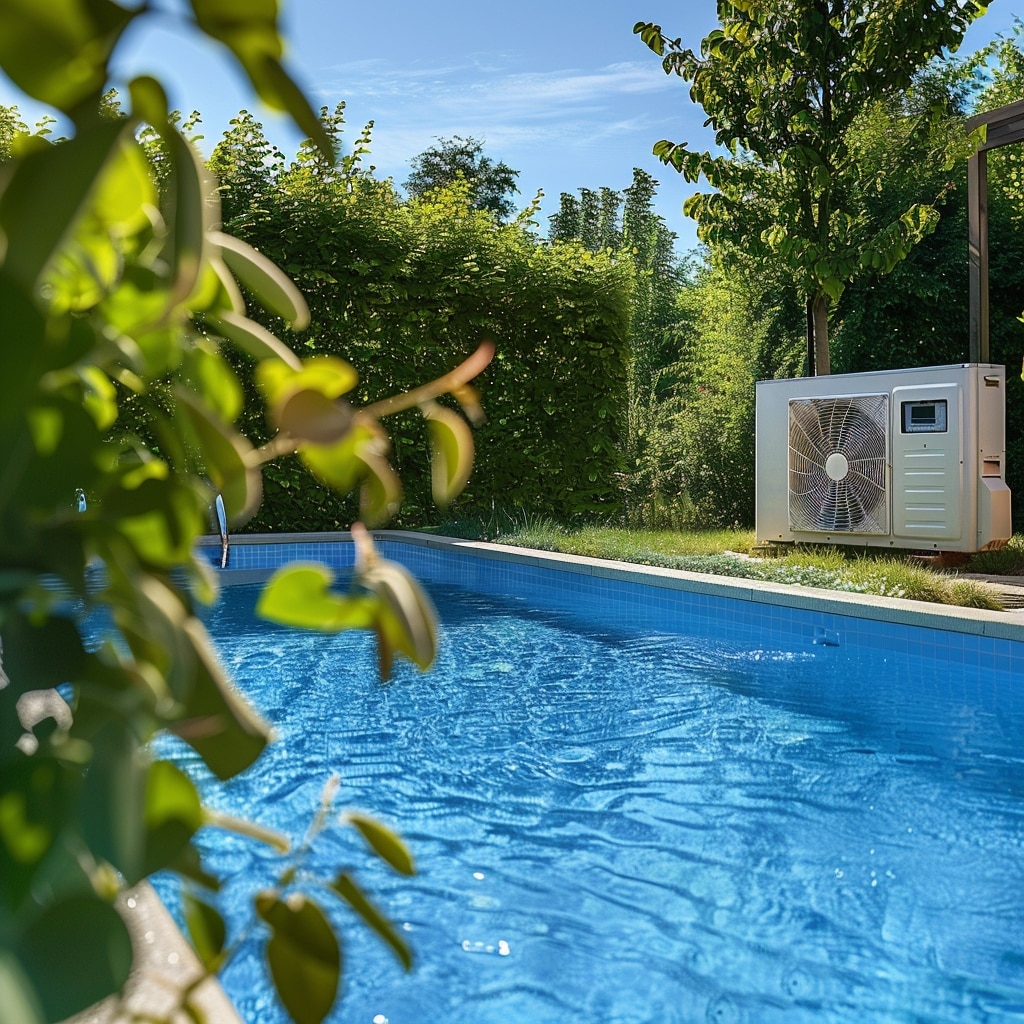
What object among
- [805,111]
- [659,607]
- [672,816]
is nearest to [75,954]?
[672,816]

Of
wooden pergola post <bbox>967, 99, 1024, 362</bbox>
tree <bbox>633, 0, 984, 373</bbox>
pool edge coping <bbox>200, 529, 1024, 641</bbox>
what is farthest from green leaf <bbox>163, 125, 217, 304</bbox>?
tree <bbox>633, 0, 984, 373</bbox>

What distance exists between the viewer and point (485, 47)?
2375 centimetres

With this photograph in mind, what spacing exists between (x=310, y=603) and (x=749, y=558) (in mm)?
8111

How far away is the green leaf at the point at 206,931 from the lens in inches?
19.1

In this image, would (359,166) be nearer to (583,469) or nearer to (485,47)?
(583,469)

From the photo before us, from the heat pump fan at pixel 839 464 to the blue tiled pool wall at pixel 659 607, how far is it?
2.18 m

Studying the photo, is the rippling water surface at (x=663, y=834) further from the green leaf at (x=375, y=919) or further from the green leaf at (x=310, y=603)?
the green leaf at (x=310, y=603)

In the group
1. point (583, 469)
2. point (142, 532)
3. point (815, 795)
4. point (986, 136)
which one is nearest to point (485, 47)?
point (583, 469)

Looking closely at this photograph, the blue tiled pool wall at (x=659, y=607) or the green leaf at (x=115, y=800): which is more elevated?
the green leaf at (x=115, y=800)

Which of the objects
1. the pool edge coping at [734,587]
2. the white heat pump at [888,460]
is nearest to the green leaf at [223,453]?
the pool edge coping at [734,587]

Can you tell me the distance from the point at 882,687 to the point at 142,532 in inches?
207

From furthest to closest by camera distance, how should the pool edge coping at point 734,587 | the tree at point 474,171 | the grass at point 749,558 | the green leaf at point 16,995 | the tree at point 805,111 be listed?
the tree at point 474,171 → the tree at point 805,111 → the grass at point 749,558 → the pool edge coping at point 734,587 → the green leaf at point 16,995

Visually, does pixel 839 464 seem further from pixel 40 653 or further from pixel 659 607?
pixel 40 653

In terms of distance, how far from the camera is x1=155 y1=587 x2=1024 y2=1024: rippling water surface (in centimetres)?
236
